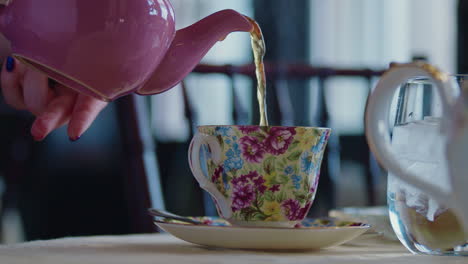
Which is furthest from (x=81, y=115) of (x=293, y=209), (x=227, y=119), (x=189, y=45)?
(x=227, y=119)

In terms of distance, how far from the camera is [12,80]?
828mm

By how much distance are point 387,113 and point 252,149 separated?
0.18 m

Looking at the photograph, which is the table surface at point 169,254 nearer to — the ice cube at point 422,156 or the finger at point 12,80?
the ice cube at point 422,156

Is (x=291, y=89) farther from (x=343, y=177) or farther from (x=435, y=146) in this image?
(x=435, y=146)

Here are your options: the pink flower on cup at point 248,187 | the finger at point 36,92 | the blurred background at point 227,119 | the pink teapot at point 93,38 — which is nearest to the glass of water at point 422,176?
the pink flower on cup at point 248,187

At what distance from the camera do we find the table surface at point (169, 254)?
0.48 meters

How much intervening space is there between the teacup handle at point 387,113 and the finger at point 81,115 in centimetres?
32

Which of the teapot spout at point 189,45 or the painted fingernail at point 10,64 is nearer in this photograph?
the teapot spout at point 189,45

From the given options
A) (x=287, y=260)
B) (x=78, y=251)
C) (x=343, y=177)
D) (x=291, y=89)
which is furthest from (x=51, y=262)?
(x=291, y=89)

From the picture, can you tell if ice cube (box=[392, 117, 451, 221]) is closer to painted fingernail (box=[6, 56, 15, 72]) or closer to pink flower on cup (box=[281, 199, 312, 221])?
pink flower on cup (box=[281, 199, 312, 221])

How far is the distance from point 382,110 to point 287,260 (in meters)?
0.14

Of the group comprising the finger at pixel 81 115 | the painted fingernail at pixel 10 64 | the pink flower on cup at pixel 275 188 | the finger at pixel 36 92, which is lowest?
the pink flower on cup at pixel 275 188

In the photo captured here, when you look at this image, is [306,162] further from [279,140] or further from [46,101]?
[46,101]

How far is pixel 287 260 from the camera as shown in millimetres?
494
